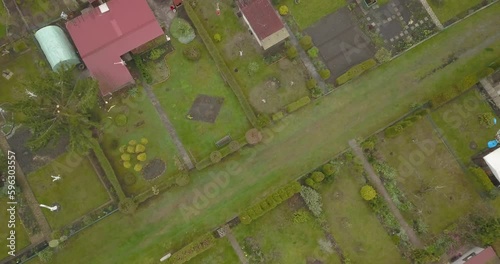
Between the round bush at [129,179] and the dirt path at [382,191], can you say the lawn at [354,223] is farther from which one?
the round bush at [129,179]

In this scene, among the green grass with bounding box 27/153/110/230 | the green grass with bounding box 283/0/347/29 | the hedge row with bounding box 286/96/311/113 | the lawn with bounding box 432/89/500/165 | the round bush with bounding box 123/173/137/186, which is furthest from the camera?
the green grass with bounding box 283/0/347/29

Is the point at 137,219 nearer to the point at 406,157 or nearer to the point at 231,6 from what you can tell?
the point at 231,6

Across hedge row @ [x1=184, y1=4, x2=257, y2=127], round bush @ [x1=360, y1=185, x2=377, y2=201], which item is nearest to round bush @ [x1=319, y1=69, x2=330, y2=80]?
hedge row @ [x1=184, y1=4, x2=257, y2=127]

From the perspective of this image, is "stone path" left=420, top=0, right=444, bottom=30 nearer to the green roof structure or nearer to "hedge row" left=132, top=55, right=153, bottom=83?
"hedge row" left=132, top=55, right=153, bottom=83

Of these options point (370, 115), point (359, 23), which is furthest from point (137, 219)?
point (359, 23)

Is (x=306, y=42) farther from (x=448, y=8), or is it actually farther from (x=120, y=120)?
(x=120, y=120)

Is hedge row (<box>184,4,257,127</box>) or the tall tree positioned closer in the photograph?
the tall tree

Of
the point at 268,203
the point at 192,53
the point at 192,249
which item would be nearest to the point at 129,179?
the point at 192,249

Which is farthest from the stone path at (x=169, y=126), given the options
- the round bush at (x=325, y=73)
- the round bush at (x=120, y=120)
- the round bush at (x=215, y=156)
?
the round bush at (x=325, y=73)
